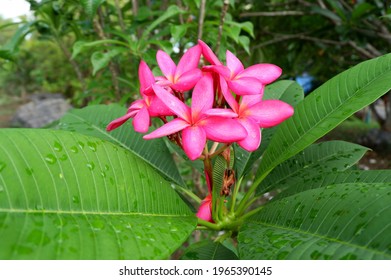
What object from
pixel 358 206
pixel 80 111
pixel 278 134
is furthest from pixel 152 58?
pixel 358 206

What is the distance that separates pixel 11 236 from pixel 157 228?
0.21 metres

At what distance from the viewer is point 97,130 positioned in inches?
36.8

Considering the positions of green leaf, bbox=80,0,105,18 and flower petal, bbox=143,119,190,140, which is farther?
green leaf, bbox=80,0,105,18

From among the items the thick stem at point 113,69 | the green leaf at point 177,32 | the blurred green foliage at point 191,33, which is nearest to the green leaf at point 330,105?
the blurred green foliage at point 191,33

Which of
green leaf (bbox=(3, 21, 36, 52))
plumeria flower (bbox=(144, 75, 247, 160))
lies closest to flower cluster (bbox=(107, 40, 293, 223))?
plumeria flower (bbox=(144, 75, 247, 160))

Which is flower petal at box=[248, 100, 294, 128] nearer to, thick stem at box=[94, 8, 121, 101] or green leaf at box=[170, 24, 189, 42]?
green leaf at box=[170, 24, 189, 42]

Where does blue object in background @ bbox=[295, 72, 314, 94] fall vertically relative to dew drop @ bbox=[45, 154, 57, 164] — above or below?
below

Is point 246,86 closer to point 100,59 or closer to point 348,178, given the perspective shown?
point 348,178

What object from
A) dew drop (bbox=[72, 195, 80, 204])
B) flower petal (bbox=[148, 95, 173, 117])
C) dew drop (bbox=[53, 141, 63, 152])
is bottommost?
dew drop (bbox=[72, 195, 80, 204])

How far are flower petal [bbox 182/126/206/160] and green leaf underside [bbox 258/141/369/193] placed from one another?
40 cm

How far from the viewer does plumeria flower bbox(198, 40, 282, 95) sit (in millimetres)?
633

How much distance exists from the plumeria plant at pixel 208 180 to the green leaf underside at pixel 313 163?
2.5 inches

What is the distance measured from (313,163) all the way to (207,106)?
45 cm

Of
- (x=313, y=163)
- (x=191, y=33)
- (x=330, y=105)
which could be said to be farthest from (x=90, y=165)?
(x=191, y=33)
